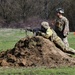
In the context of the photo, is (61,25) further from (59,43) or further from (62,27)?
(59,43)

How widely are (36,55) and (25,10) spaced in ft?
223

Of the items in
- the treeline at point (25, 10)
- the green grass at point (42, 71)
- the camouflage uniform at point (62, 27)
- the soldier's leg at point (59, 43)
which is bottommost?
the treeline at point (25, 10)

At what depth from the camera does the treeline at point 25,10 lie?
78500 millimetres

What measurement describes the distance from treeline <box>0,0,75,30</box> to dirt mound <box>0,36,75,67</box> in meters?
58.9

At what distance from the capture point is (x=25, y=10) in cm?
8269

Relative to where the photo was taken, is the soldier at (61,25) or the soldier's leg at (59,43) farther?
the soldier at (61,25)

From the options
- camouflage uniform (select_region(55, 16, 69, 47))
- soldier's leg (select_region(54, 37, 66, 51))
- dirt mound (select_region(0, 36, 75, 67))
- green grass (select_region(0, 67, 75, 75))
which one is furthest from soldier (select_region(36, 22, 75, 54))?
green grass (select_region(0, 67, 75, 75))

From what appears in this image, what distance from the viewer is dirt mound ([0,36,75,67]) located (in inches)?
580

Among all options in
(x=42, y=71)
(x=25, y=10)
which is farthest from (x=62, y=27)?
(x=25, y=10)

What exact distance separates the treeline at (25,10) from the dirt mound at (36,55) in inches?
2317

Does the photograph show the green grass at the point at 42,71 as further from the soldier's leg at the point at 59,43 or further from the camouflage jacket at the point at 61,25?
the camouflage jacket at the point at 61,25

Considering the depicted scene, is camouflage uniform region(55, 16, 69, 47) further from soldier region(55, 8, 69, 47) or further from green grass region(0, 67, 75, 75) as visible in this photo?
green grass region(0, 67, 75, 75)

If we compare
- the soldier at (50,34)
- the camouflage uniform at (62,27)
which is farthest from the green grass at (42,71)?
the camouflage uniform at (62,27)

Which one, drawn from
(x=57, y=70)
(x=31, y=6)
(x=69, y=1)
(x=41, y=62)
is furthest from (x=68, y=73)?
(x=31, y=6)
